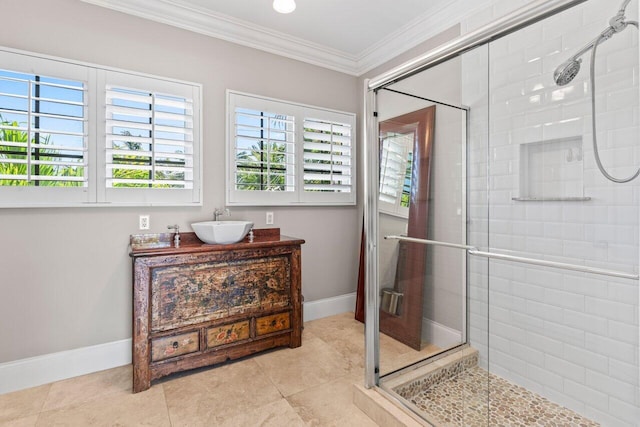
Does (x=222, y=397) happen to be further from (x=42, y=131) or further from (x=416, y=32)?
(x=416, y=32)

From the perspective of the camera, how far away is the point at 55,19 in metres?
2.16

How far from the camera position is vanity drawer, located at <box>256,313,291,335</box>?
8.02 feet

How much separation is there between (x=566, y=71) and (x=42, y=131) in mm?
3065

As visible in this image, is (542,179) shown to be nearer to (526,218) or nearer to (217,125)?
(526,218)

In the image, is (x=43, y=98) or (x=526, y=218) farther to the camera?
(x=43, y=98)

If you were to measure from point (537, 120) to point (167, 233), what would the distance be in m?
2.56

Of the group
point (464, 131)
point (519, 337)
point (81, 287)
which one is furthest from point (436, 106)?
point (81, 287)

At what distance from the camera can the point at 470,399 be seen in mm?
1751

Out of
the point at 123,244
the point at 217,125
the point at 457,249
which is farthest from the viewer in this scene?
the point at 217,125

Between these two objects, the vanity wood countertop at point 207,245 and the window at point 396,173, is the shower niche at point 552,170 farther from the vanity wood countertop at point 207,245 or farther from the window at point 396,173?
the vanity wood countertop at point 207,245

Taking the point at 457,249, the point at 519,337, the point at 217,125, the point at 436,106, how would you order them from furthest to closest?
1. the point at 217,125
2. the point at 436,106
3. the point at 457,249
4. the point at 519,337

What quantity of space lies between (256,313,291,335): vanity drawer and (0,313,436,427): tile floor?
197 mm

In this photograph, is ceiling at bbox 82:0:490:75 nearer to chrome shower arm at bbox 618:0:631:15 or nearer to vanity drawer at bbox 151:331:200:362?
chrome shower arm at bbox 618:0:631:15

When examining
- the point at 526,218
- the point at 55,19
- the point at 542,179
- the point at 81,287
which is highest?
the point at 55,19
